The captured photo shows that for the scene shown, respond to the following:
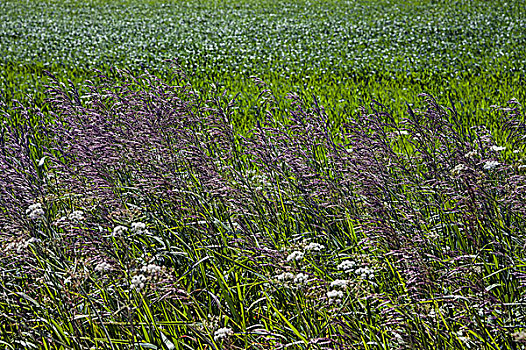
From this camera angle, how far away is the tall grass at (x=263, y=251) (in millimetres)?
2451

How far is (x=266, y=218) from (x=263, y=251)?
2.89ft

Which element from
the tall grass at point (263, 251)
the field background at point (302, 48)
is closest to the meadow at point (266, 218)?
the tall grass at point (263, 251)

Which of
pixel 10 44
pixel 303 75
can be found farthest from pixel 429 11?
pixel 10 44

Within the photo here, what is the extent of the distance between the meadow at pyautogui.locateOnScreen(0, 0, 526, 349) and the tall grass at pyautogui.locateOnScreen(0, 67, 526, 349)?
0.07 ft

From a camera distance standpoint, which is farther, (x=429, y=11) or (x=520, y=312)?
(x=429, y=11)

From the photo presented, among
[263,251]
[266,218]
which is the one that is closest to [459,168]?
[263,251]

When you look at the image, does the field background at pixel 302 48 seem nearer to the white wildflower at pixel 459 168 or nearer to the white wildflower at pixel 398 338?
the white wildflower at pixel 459 168

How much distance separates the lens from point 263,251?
9.30 ft

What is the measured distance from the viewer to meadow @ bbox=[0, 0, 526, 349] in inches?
98.7

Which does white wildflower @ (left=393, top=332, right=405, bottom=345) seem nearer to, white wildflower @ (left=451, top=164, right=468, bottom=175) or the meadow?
the meadow

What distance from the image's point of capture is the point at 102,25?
2086cm

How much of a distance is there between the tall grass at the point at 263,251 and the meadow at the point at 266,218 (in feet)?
0.07

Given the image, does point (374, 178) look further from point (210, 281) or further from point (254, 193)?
point (210, 281)

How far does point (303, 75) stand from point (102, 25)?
12717mm
